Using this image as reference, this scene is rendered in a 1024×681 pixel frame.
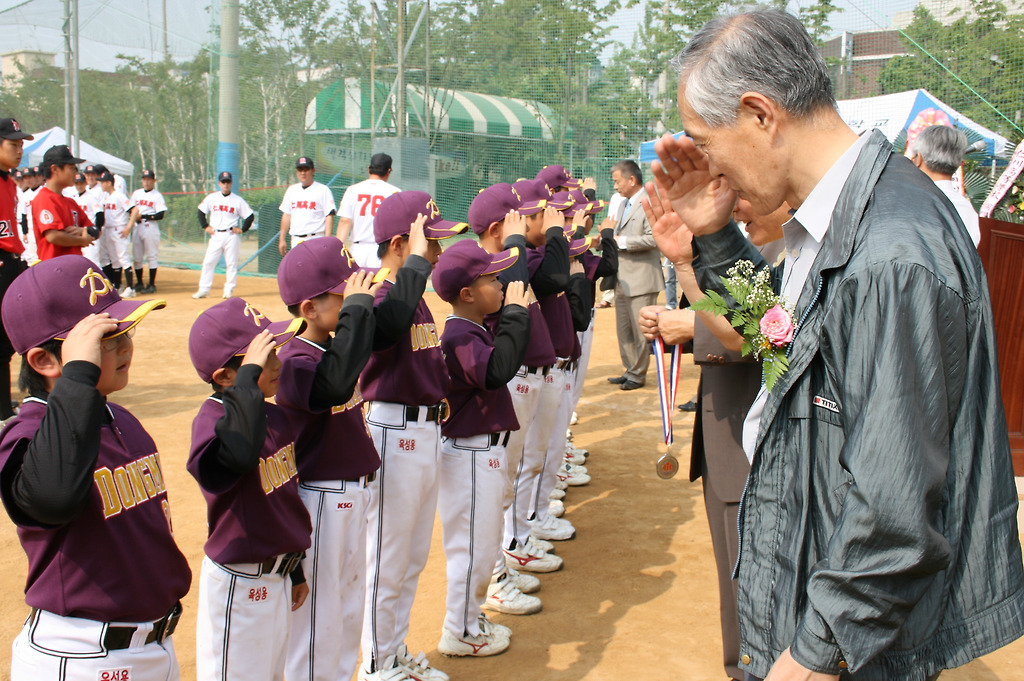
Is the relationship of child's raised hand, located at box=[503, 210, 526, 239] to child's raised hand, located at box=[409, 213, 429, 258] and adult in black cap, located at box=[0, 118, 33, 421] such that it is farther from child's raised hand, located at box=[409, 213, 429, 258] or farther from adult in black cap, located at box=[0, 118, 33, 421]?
adult in black cap, located at box=[0, 118, 33, 421]

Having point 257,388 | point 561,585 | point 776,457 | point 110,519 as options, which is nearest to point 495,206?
point 561,585

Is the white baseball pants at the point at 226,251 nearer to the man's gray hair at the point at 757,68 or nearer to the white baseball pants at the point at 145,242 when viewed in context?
the white baseball pants at the point at 145,242

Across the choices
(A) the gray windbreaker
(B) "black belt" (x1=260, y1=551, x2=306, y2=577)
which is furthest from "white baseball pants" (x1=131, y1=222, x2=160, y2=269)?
(A) the gray windbreaker

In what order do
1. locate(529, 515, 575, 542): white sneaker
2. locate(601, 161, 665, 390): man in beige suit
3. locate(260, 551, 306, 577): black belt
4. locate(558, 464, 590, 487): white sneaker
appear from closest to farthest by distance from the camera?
1. locate(260, 551, 306, 577): black belt
2. locate(529, 515, 575, 542): white sneaker
3. locate(558, 464, 590, 487): white sneaker
4. locate(601, 161, 665, 390): man in beige suit

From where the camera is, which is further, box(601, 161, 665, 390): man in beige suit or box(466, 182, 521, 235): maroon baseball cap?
box(601, 161, 665, 390): man in beige suit

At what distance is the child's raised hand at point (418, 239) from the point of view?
3695 mm

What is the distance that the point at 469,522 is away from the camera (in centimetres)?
376

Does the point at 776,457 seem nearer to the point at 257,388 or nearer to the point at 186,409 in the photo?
the point at 257,388

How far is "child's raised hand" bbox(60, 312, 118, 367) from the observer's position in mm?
2133

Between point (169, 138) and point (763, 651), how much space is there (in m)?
25.1

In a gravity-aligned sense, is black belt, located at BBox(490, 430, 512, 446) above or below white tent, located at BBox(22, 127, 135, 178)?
below

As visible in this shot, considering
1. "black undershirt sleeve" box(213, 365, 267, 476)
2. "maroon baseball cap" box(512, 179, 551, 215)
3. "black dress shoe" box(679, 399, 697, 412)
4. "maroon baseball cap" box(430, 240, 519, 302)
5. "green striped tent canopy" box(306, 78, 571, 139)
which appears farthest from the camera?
"green striped tent canopy" box(306, 78, 571, 139)

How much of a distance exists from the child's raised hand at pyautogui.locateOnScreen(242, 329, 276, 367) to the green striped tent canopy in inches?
516

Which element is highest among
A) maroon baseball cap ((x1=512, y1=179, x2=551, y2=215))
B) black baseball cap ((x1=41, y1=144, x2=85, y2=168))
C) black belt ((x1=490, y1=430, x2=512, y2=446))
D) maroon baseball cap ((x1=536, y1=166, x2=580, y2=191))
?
black baseball cap ((x1=41, y1=144, x2=85, y2=168))
